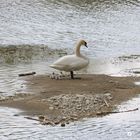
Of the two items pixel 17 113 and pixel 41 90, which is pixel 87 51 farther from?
pixel 17 113

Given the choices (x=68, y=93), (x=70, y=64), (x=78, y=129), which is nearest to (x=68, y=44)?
(x=70, y=64)

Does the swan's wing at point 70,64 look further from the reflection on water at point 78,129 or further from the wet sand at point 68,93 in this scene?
the reflection on water at point 78,129

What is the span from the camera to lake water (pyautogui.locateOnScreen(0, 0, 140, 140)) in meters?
12.4

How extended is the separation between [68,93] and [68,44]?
1219cm

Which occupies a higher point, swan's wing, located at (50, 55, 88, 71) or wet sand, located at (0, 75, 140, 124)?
swan's wing, located at (50, 55, 88, 71)

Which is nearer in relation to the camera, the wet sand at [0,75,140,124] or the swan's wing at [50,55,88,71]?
the wet sand at [0,75,140,124]

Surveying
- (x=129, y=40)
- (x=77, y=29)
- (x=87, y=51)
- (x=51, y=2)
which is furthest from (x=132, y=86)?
(x=51, y=2)

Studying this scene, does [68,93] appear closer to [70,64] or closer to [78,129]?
[70,64]

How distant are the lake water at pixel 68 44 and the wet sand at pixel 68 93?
45cm

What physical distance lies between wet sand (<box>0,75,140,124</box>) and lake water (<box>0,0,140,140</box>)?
1.48ft

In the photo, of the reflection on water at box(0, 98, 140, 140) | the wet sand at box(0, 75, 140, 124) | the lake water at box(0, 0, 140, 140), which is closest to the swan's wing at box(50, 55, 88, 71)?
the wet sand at box(0, 75, 140, 124)

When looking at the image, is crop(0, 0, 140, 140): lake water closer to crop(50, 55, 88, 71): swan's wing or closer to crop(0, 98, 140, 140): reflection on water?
crop(0, 98, 140, 140): reflection on water

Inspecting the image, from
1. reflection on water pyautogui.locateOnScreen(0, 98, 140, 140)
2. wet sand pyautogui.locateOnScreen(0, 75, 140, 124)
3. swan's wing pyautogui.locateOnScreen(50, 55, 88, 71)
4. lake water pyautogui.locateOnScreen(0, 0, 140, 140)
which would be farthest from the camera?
swan's wing pyautogui.locateOnScreen(50, 55, 88, 71)

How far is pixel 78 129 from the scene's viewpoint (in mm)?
12398
